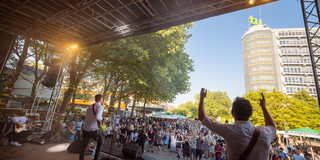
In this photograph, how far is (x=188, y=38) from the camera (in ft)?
37.3

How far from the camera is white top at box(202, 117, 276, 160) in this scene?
53.3 inches

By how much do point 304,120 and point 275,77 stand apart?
43.6 metres

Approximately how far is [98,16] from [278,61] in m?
77.4

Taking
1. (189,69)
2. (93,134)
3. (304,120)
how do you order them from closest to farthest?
1. (93,134)
2. (189,69)
3. (304,120)

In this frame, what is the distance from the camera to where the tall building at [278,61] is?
183 feet

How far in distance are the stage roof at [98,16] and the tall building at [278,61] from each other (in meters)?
66.2

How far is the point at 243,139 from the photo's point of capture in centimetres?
140

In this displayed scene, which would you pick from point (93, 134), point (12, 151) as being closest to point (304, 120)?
point (93, 134)

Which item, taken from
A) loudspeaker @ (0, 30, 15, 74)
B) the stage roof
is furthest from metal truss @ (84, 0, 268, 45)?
loudspeaker @ (0, 30, 15, 74)

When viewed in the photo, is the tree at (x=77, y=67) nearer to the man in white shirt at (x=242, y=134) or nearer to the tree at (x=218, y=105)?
the man in white shirt at (x=242, y=134)

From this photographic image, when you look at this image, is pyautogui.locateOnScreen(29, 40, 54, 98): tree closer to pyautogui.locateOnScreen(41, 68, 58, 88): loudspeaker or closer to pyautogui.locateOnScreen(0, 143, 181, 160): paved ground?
pyautogui.locateOnScreen(41, 68, 58, 88): loudspeaker

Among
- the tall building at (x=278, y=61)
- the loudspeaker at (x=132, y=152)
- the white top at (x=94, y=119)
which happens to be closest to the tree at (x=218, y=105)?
the tall building at (x=278, y=61)

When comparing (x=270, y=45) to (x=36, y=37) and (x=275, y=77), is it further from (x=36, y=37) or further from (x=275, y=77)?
(x=36, y=37)

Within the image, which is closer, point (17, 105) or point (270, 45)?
point (17, 105)
